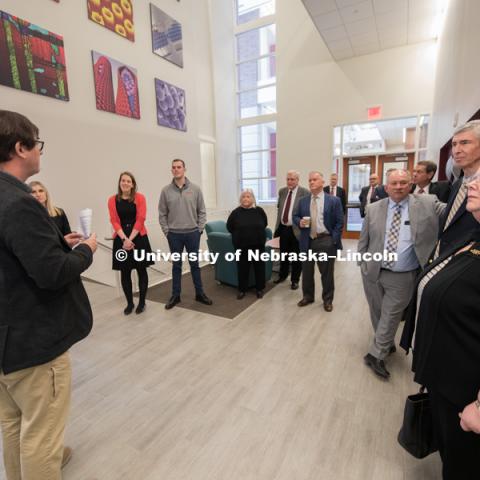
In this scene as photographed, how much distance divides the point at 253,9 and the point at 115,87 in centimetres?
671

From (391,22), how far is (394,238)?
246 inches

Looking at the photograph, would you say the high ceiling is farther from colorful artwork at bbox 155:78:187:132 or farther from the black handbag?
the black handbag

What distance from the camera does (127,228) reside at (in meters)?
3.50

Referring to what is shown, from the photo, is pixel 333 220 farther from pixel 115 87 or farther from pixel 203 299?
pixel 115 87

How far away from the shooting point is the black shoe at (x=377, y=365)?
2281mm

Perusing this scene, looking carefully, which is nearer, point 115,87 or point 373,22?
point 115,87

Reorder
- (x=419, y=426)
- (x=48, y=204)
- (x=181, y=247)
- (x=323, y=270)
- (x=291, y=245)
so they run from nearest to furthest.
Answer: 1. (x=419, y=426)
2. (x=48, y=204)
3. (x=323, y=270)
4. (x=181, y=247)
5. (x=291, y=245)

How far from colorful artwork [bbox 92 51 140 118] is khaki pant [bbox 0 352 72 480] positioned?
4484 mm

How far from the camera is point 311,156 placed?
27.6 feet

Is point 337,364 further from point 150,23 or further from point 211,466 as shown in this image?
point 150,23

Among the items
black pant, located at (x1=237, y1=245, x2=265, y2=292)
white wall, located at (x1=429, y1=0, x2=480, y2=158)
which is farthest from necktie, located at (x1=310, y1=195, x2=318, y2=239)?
white wall, located at (x1=429, y1=0, x2=480, y2=158)

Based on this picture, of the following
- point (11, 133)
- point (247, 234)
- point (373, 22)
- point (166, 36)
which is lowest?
point (247, 234)

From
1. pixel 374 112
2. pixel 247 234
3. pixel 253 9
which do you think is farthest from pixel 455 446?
pixel 253 9

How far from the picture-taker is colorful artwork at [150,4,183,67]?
546 centimetres
